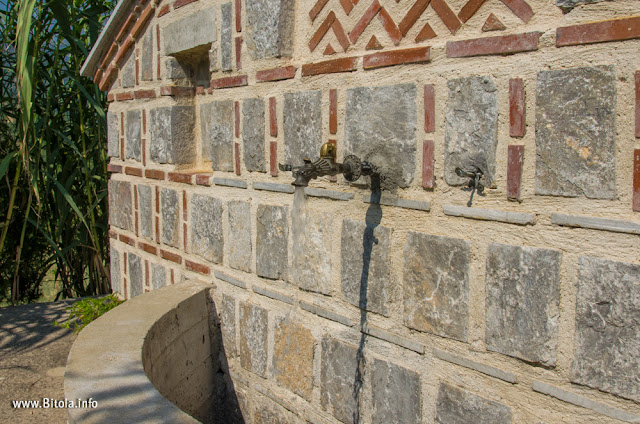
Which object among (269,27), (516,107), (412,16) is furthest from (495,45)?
(269,27)

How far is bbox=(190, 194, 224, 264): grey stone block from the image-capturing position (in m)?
2.84

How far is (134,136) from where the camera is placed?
348 centimetres

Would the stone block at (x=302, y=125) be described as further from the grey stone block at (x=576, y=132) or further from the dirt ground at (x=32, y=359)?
the dirt ground at (x=32, y=359)

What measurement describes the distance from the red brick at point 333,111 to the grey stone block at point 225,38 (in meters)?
0.71

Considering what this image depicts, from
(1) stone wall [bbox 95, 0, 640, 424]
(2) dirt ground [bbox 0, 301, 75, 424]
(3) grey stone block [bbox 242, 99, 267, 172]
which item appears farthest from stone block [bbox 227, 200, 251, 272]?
(2) dirt ground [bbox 0, 301, 75, 424]

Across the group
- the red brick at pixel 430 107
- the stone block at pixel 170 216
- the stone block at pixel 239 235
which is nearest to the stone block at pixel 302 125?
the stone block at pixel 239 235

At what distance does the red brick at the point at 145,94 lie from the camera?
3265 mm

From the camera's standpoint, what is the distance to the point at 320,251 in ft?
7.51

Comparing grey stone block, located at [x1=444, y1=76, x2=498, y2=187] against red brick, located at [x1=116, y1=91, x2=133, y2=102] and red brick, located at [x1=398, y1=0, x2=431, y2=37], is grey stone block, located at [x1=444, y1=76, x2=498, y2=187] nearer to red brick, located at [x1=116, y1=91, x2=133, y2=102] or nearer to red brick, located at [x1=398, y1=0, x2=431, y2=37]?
red brick, located at [x1=398, y1=0, x2=431, y2=37]

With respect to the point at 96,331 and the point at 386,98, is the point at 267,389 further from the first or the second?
the point at 386,98

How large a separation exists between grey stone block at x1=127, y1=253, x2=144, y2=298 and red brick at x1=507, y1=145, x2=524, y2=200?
248 centimetres

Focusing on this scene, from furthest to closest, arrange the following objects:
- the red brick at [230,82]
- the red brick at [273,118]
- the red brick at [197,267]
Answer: the red brick at [197,267], the red brick at [230,82], the red brick at [273,118]

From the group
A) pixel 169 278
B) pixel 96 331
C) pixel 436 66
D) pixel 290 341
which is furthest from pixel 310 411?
pixel 436 66

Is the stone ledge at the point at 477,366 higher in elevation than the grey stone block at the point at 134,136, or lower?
lower
